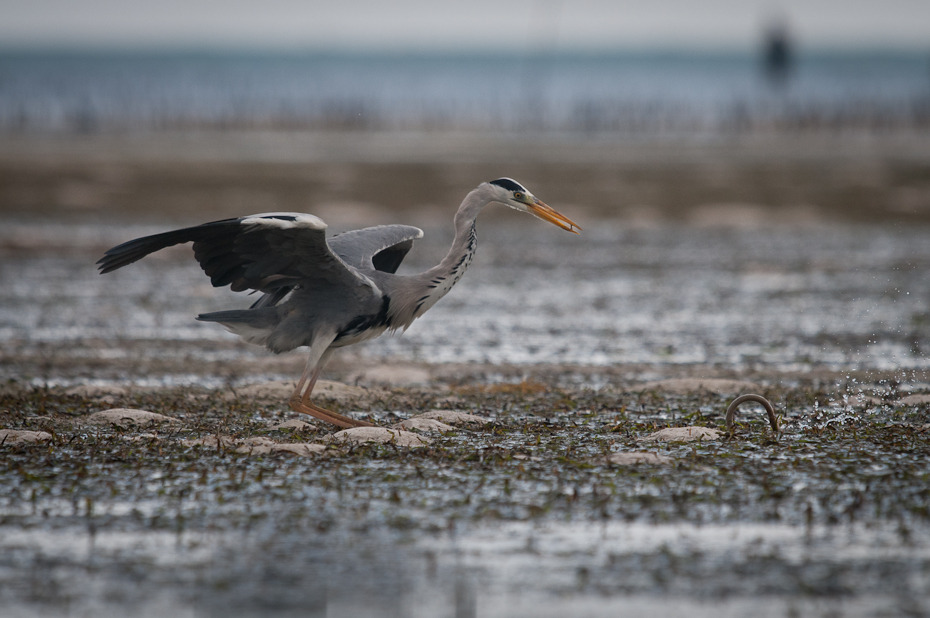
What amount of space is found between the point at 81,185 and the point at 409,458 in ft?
77.8

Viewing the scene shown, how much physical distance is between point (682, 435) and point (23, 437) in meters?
4.50

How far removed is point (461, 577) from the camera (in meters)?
5.46

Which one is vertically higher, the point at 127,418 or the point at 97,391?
the point at 97,391

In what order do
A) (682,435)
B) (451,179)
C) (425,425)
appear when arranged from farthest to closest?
(451,179) → (425,425) → (682,435)

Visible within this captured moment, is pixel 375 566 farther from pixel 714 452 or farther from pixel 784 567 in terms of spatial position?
pixel 714 452

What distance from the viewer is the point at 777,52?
84188mm

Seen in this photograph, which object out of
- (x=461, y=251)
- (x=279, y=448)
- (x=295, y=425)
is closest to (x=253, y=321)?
(x=295, y=425)

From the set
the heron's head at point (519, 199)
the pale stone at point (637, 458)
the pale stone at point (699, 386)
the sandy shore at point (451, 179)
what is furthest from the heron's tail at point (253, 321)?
the sandy shore at point (451, 179)

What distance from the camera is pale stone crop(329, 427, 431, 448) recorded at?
7906mm

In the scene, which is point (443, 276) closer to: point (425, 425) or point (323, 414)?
point (425, 425)

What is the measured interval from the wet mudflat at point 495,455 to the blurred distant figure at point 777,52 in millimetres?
68632

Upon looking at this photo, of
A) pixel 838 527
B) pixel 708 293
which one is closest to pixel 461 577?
pixel 838 527

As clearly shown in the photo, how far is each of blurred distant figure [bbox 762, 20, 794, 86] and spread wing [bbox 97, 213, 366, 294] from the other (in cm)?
7866

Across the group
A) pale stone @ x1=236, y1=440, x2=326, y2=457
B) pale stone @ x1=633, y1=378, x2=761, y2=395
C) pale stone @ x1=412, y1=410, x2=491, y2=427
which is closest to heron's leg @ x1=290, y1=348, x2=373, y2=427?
pale stone @ x1=412, y1=410, x2=491, y2=427
